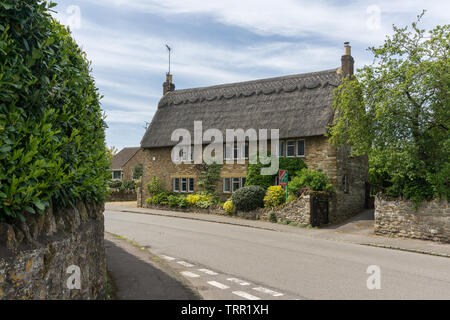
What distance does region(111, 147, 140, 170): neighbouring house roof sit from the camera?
64.8 m

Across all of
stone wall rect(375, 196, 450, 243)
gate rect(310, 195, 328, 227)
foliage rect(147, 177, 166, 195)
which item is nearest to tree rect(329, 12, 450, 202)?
stone wall rect(375, 196, 450, 243)

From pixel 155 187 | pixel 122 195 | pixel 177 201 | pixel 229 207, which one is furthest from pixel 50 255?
pixel 122 195

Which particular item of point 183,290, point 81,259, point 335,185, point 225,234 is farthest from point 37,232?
point 335,185

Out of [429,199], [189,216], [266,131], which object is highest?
[266,131]

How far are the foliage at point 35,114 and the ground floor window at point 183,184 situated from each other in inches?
1042

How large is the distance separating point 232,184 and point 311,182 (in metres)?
7.31

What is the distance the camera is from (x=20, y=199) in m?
3.83

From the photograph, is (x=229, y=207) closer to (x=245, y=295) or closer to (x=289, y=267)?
(x=289, y=267)

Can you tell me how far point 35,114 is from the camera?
14.5 ft

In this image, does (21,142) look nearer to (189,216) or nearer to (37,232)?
(37,232)

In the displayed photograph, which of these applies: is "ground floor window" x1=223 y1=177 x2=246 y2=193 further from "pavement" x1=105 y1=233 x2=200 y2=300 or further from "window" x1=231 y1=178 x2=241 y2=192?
"pavement" x1=105 y1=233 x2=200 y2=300

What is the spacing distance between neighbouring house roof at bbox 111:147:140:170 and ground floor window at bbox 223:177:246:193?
3635 centimetres

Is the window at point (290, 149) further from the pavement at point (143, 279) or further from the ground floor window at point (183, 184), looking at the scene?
the pavement at point (143, 279)
